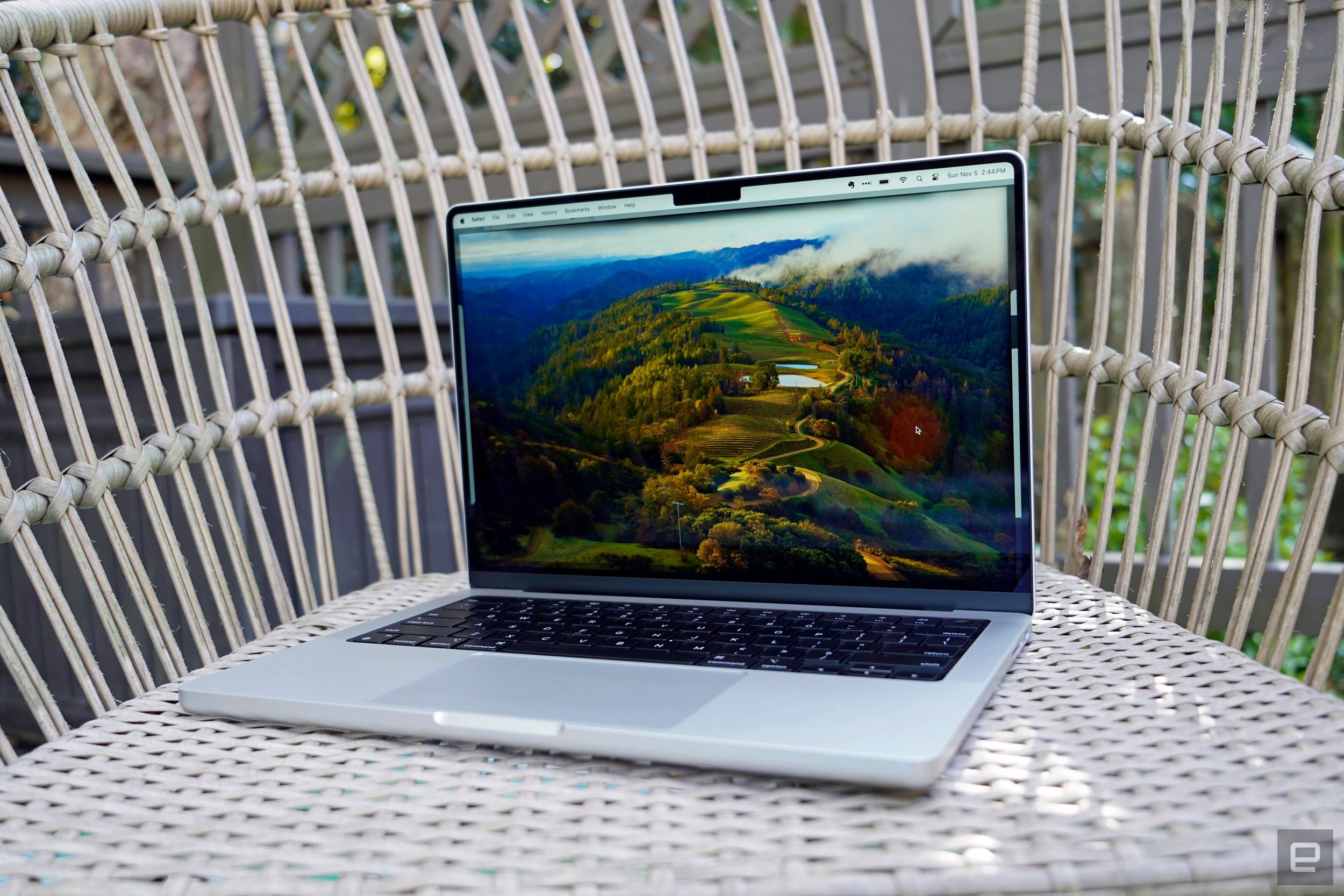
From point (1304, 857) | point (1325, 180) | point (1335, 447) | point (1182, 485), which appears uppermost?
point (1325, 180)

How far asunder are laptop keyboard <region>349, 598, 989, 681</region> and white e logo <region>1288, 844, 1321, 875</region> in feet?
0.58

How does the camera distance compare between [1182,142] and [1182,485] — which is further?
[1182,485]

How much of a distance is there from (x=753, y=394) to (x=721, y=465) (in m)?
0.06

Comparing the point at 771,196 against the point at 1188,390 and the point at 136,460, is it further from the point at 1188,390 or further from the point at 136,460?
the point at 136,460

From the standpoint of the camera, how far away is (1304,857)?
1.13 feet

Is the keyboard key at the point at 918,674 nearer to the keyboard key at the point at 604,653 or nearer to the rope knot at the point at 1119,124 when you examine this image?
the keyboard key at the point at 604,653

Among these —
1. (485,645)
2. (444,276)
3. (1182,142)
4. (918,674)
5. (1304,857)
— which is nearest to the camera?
(1304,857)

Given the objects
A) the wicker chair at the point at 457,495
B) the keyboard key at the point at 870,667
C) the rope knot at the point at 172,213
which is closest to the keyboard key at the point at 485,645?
the wicker chair at the point at 457,495

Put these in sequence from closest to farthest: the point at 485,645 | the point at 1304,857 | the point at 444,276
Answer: the point at 1304,857 → the point at 485,645 → the point at 444,276

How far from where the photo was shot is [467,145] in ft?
3.06

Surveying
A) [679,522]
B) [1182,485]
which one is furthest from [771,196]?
[1182,485]

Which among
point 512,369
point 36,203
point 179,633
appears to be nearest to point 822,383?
point 512,369

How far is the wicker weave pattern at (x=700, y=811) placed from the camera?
14.0 inches

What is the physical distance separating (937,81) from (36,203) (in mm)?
1439
